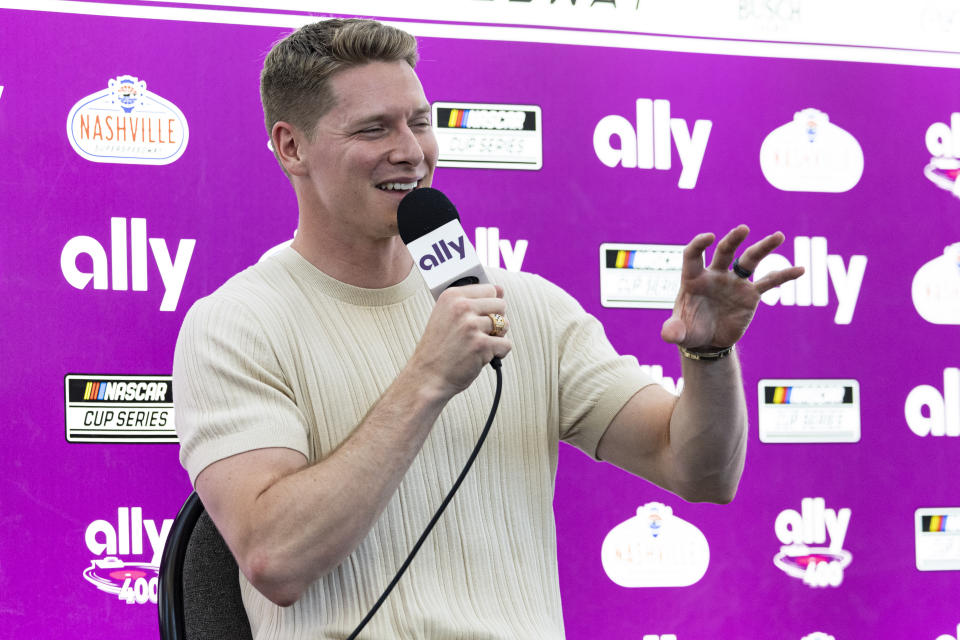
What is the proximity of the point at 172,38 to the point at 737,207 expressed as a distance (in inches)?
54.4

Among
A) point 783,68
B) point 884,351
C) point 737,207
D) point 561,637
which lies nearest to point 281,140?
point 561,637

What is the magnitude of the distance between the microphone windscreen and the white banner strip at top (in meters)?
1.24

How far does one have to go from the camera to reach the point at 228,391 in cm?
126

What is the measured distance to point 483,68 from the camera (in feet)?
8.00

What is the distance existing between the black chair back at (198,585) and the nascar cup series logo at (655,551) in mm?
1272

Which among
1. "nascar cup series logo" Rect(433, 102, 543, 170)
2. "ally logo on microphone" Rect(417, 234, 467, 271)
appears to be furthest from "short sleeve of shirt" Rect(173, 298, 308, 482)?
"nascar cup series logo" Rect(433, 102, 543, 170)

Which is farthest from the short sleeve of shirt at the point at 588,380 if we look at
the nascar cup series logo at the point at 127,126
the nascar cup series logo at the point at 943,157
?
the nascar cup series logo at the point at 943,157

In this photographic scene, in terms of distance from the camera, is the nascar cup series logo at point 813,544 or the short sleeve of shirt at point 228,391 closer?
the short sleeve of shirt at point 228,391

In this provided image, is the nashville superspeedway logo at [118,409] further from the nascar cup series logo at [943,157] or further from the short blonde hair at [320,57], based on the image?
the nascar cup series logo at [943,157]

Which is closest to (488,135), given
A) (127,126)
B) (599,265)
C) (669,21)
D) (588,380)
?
(599,265)

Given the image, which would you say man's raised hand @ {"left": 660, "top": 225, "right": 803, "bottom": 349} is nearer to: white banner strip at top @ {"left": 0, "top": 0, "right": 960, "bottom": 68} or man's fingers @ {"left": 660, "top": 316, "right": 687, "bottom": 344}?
man's fingers @ {"left": 660, "top": 316, "right": 687, "bottom": 344}

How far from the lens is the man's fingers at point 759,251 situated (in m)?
Result: 1.16

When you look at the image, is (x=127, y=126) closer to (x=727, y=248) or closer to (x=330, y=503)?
(x=330, y=503)

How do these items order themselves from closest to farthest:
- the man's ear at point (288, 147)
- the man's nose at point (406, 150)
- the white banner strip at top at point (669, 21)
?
the man's nose at point (406, 150), the man's ear at point (288, 147), the white banner strip at top at point (669, 21)
